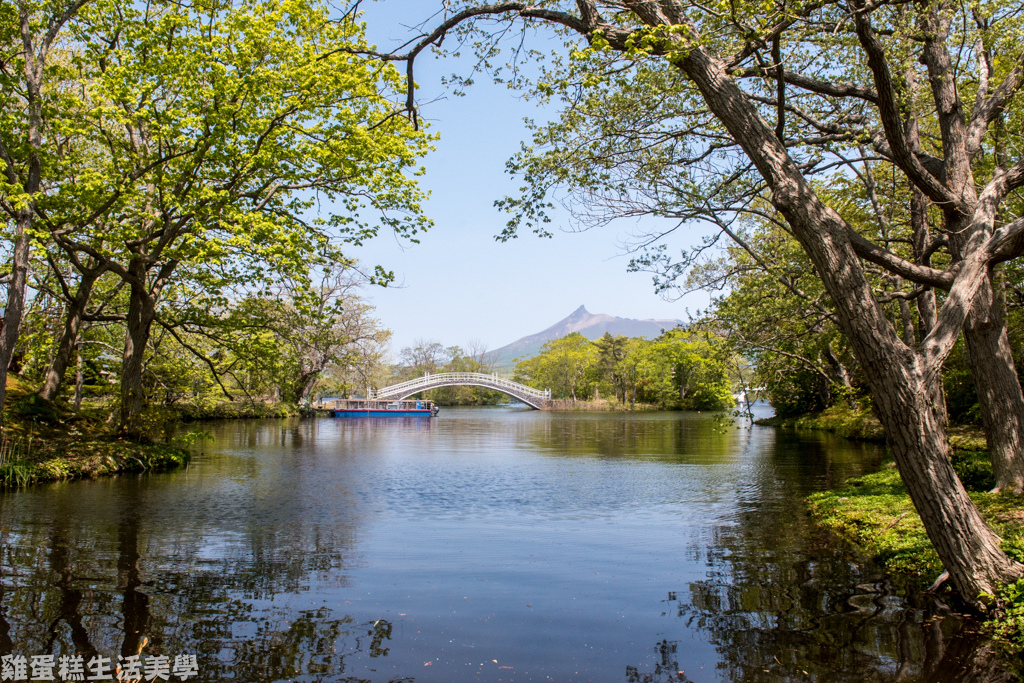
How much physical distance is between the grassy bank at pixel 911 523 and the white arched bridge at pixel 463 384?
150ft

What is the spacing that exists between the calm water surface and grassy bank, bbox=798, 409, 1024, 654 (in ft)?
1.12

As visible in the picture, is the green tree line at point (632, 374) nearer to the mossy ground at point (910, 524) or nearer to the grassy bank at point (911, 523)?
the grassy bank at point (911, 523)

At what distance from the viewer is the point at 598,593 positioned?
23.4 feet

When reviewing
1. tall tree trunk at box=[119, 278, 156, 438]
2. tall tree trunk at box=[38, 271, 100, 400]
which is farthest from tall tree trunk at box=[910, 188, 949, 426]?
tall tree trunk at box=[38, 271, 100, 400]

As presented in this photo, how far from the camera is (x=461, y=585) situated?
7371mm

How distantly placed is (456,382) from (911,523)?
51.1m

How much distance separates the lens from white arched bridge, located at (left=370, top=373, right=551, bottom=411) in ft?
184

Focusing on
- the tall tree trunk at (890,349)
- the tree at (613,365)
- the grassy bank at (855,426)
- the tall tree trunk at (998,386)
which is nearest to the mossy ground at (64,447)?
the tall tree trunk at (890,349)

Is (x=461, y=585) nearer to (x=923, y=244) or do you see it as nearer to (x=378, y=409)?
(x=923, y=244)

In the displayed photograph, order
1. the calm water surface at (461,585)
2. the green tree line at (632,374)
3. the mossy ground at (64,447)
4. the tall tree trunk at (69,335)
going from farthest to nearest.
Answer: the green tree line at (632,374) → the tall tree trunk at (69,335) → the mossy ground at (64,447) → the calm water surface at (461,585)

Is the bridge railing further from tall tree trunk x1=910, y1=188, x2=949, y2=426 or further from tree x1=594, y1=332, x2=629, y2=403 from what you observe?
tall tree trunk x1=910, y1=188, x2=949, y2=426

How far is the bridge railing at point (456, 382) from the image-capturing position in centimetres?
5609

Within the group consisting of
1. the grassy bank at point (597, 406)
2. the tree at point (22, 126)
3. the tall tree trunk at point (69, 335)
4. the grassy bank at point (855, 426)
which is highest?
the tree at point (22, 126)

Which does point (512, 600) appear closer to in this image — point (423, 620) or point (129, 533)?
point (423, 620)
